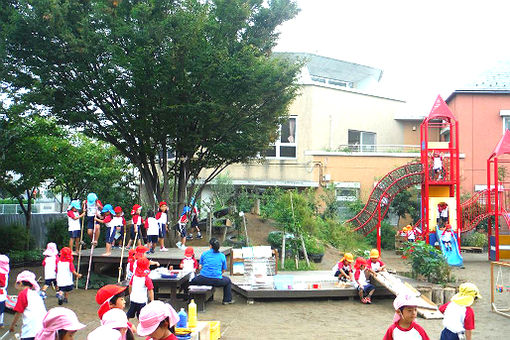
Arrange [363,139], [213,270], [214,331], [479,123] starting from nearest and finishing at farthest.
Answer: [214,331], [213,270], [479,123], [363,139]

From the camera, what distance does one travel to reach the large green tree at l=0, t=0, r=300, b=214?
1507 centimetres

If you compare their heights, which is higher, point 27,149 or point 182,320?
point 27,149

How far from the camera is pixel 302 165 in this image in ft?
92.0

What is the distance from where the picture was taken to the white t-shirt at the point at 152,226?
1555 centimetres

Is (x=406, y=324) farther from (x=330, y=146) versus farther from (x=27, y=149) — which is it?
(x=330, y=146)

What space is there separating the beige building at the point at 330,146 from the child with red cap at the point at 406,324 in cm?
2140

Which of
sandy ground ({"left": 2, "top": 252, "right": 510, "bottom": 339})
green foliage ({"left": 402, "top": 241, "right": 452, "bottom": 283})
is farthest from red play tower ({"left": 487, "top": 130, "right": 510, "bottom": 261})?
sandy ground ({"left": 2, "top": 252, "right": 510, "bottom": 339})

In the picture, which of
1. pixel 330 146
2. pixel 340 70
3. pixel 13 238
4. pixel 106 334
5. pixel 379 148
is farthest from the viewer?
pixel 340 70

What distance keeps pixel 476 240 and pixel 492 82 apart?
28.1 ft

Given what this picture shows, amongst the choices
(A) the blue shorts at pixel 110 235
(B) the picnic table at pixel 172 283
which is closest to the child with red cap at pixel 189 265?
(B) the picnic table at pixel 172 283

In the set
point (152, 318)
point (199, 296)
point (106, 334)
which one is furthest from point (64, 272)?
point (152, 318)

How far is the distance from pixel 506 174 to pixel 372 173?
663 cm

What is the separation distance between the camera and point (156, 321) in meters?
4.58

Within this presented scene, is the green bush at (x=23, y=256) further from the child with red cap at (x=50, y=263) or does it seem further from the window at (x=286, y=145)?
the window at (x=286, y=145)
